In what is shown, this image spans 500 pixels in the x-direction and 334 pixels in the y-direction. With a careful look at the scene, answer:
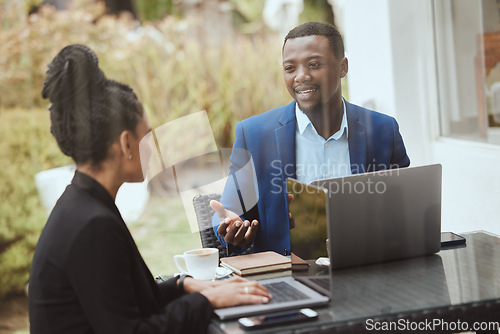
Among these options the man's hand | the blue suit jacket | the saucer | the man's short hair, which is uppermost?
the man's short hair

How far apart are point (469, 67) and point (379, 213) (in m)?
2.23

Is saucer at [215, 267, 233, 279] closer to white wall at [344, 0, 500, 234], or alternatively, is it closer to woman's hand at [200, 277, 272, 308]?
woman's hand at [200, 277, 272, 308]

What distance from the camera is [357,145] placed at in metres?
2.20

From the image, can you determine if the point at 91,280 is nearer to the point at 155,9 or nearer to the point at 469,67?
the point at 469,67

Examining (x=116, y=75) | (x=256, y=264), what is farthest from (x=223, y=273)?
(x=116, y=75)

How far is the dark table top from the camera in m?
1.26

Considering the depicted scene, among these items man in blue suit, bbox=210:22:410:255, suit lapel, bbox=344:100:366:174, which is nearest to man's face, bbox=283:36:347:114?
man in blue suit, bbox=210:22:410:255

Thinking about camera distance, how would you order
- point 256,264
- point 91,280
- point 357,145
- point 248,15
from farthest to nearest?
point 248,15
point 357,145
point 256,264
point 91,280

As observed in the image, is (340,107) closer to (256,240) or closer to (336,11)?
(256,240)

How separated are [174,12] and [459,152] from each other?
2.15 m

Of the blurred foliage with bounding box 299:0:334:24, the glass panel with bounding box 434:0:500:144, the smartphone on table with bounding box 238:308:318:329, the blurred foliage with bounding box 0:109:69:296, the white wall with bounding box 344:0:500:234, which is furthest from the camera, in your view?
the blurred foliage with bounding box 299:0:334:24

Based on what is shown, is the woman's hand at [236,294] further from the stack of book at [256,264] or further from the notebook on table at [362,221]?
the stack of book at [256,264]

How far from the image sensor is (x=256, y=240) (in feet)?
7.24

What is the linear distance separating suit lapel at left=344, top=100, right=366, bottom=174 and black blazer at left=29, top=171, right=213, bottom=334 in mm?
1026
